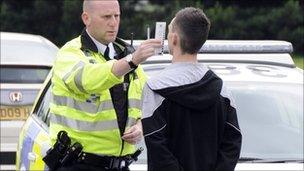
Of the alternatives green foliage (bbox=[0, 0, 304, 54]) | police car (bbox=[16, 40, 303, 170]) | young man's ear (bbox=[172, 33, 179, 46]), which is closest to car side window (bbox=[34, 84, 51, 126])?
police car (bbox=[16, 40, 303, 170])

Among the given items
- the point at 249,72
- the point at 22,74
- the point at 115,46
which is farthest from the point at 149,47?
the point at 22,74

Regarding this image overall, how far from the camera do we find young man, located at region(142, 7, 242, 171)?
3154mm

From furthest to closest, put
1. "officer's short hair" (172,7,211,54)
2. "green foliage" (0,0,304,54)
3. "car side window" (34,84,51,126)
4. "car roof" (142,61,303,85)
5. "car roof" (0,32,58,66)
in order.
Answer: "green foliage" (0,0,304,54)
"car roof" (0,32,58,66)
"car side window" (34,84,51,126)
"car roof" (142,61,303,85)
"officer's short hair" (172,7,211,54)

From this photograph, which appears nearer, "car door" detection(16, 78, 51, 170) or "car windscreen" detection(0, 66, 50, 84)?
"car door" detection(16, 78, 51, 170)

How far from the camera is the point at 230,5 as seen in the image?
91.9ft

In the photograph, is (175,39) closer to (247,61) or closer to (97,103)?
(97,103)

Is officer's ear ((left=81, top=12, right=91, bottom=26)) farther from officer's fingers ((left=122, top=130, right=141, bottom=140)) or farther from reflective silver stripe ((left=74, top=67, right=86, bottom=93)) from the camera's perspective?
officer's fingers ((left=122, top=130, right=141, bottom=140))

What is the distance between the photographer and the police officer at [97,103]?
3.74 meters

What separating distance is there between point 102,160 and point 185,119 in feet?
2.69

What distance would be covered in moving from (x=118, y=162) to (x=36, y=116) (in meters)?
1.54

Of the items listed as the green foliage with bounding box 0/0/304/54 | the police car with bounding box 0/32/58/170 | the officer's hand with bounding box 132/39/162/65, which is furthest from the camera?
the green foliage with bounding box 0/0/304/54

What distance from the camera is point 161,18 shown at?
86.2 ft

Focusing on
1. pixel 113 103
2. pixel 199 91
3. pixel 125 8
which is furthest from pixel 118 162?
pixel 125 8

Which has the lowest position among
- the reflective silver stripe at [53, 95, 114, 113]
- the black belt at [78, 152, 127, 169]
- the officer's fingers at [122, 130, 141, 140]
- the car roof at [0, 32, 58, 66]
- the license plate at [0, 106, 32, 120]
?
the license plate at [0, 106, 32, 120]
